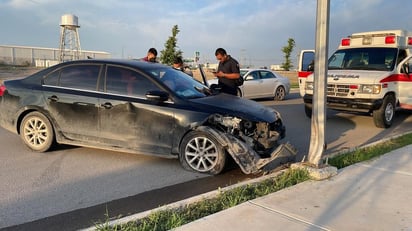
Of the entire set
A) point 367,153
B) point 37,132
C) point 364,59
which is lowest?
point 367,153

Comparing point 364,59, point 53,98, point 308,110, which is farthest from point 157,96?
point 364,59

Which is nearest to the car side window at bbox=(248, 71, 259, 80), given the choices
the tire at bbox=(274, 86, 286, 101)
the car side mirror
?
the tire at bbox=(274, 86, 286, 101)

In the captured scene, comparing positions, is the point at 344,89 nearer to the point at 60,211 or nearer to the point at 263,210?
the point at 263,210

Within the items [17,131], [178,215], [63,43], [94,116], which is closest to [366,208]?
[178,215]

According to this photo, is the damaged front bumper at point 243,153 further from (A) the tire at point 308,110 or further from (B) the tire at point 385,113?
(A) the tire at point 308,110

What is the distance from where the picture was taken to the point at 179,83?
6.16 metres

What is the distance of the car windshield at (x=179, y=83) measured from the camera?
5875 mm

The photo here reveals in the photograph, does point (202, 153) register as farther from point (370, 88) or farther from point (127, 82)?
point (370, 88)

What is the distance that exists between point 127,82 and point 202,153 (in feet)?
5.28

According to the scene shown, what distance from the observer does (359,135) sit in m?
8.51

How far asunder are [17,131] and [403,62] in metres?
8.73

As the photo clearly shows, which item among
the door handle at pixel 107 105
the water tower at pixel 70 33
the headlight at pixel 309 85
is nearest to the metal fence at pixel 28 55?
the water tower at pixel 70 33

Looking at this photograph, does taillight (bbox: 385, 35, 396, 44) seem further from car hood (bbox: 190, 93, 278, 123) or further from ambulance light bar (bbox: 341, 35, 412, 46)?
car hood (bbox: 190, 93, 278, 123)

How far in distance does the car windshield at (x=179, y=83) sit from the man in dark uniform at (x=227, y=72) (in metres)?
1.49
